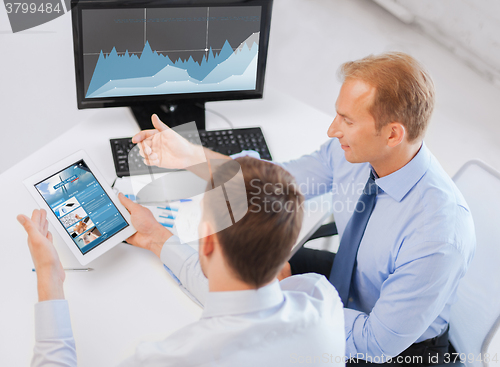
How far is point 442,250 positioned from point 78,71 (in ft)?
3.67

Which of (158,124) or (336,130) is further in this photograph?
(158,124)

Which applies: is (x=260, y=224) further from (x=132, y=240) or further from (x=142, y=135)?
(x=142, y=135)

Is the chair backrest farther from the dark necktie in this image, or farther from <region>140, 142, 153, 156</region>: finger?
<region>140, 142, 153, 156</region>: finger

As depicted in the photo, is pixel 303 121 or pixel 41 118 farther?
pixel 41 118

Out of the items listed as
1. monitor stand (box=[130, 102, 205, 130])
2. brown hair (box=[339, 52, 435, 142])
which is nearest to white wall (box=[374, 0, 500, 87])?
brown hair (box=[339, 52, 435, 142])

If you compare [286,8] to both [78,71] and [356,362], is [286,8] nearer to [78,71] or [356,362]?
[78,71]

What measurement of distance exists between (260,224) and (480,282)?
773 mm

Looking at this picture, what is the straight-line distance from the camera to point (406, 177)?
3.90ft

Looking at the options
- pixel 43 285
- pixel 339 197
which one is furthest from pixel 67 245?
pixel 339 197

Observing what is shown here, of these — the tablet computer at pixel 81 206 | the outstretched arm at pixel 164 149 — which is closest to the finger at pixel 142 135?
the outstretched arm at pixel 164 149

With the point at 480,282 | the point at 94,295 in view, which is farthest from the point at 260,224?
the point at 480,282

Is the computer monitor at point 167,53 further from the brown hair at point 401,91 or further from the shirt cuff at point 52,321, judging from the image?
the shirt cuff at point 52,321

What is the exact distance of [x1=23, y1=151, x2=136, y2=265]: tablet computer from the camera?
42.9 inches

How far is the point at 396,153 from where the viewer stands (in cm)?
120
